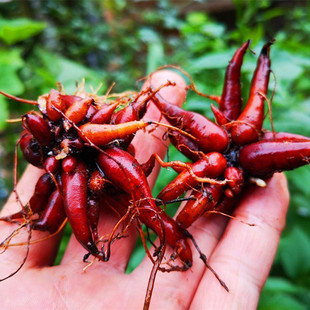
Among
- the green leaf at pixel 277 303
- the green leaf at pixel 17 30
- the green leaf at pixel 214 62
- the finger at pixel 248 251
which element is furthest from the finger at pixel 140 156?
the green leaf at pixel 17 30

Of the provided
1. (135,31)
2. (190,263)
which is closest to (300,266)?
(190,263)

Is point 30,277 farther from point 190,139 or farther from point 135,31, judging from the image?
point 135,31

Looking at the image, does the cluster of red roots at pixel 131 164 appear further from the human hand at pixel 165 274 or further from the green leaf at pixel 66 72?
the green leaf at pixel 66 72

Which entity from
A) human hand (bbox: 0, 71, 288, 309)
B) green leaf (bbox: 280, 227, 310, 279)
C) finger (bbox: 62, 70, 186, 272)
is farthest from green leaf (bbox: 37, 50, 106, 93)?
green leaf (bbox: 280, 227, 310, 279)

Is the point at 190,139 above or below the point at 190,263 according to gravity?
above

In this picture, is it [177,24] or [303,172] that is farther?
[177,24]

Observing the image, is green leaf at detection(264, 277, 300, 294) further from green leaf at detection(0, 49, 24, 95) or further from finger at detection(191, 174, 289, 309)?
green leaf at detection(0, 49, 24, 95)

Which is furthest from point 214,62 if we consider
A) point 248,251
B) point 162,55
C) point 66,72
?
point 162,55
